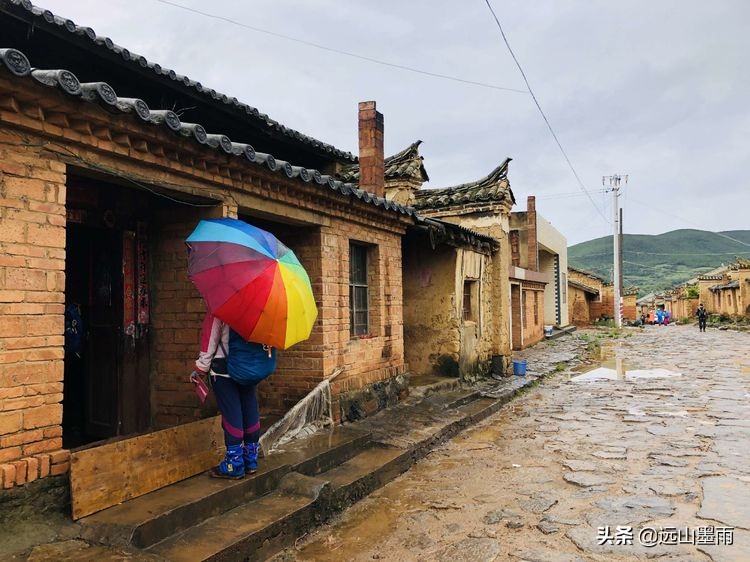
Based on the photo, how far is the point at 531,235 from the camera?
25.8m

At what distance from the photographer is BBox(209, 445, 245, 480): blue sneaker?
15.2 ft

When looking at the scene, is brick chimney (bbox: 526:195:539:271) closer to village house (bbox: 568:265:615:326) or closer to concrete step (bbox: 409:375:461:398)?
village house (bbox: 568:265:615:326)

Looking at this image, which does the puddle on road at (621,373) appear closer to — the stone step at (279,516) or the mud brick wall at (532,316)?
the mud brick wall at (532,316)

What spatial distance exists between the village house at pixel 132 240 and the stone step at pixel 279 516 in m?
1.04

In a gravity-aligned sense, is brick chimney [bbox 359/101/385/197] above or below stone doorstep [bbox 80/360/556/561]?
above

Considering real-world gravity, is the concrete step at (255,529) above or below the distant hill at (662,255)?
below

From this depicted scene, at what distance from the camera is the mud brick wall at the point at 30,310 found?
3.49 m

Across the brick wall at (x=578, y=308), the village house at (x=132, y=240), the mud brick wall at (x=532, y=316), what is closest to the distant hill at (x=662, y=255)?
the brick wall at (x=578, y=308)

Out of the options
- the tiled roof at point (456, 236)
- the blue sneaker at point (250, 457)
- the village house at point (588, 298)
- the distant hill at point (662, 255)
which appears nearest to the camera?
the blue sneaker at point (250, 457)

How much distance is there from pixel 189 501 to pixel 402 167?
8.85 m

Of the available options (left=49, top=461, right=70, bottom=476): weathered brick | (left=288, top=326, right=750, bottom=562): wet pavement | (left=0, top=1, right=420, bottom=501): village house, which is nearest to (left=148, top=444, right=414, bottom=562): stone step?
(left=288, top=326, right=750, bottom=562): wet pavement

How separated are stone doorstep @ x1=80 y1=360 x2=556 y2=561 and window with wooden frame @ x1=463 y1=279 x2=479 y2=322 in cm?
515

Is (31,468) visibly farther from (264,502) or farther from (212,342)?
(264,502)

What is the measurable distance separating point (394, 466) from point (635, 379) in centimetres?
938
